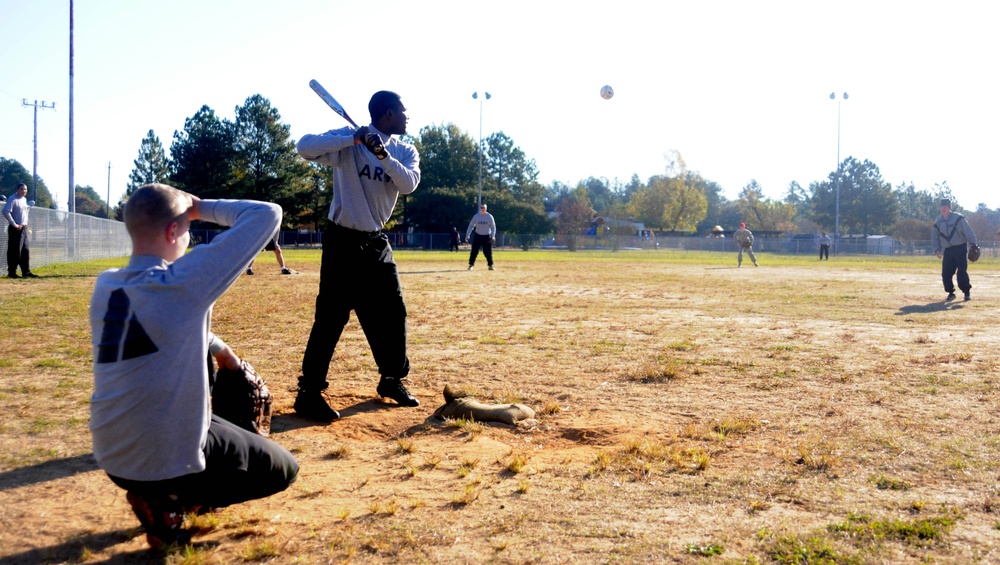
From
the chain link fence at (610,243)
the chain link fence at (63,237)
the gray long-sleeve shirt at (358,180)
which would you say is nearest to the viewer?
the gray long-sleeve shirt at (358,180)

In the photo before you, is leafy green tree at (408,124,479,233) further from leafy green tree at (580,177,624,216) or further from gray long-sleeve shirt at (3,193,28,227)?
leafy green tree at (580,177,624,216)

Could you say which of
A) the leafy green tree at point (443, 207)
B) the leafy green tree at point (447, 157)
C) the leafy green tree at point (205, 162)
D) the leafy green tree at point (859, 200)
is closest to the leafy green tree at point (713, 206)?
the leafy green tree at point (859, 200)

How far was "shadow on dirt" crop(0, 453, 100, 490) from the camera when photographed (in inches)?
143

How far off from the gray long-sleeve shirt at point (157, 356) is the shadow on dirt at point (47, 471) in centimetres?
121

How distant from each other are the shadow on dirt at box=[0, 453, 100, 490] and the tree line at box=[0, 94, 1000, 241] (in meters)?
59.7

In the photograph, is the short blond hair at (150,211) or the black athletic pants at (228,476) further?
the black athletic pants at (228,476)

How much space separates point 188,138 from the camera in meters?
70.0

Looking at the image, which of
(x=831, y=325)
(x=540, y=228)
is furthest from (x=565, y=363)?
(x=540, y=228)

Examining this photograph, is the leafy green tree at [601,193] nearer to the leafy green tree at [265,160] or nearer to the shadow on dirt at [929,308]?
the leafy green tree at [265,160]

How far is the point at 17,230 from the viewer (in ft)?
54.5

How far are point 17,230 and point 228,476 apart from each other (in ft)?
55.0

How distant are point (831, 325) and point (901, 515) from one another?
7.65 metres

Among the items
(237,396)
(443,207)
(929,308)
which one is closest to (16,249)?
(237,396)

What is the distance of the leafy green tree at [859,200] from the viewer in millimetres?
95000
